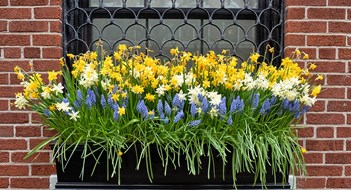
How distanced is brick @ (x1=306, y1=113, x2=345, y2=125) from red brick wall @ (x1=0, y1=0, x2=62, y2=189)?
1.70 metres

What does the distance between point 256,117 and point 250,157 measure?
24cm

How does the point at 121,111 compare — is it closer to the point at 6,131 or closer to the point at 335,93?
the point at 6,131

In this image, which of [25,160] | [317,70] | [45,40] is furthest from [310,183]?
[45,40]

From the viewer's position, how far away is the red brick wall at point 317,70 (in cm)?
298

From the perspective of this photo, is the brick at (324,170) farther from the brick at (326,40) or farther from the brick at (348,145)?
the brick at (326,40)

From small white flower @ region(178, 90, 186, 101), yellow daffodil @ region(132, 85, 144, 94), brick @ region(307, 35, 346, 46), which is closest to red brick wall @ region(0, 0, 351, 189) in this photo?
brick @ region(307, 35, 346, 46)

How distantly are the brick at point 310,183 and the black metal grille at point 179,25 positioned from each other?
831mm

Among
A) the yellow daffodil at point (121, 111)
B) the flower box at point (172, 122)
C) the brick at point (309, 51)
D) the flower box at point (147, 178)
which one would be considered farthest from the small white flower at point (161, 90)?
the brick at point (309, 51)

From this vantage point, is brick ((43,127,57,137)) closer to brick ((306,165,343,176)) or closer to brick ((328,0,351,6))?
brick ((306,165,343,176))

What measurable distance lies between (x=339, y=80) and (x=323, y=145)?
440 mm

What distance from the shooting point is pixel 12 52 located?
2.99 metres

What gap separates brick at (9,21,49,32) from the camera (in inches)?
117

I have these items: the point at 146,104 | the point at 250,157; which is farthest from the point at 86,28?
the point at 250,157

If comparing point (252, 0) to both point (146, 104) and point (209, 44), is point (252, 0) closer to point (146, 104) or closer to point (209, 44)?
point (209, 44)
